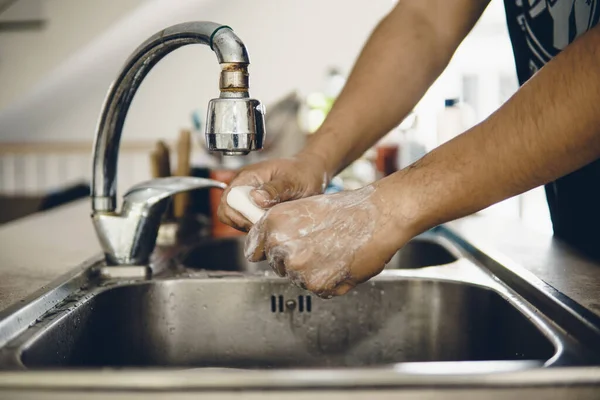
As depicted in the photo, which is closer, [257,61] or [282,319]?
[282,319]

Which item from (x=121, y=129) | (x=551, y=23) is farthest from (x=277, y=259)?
(x=551, y=23)

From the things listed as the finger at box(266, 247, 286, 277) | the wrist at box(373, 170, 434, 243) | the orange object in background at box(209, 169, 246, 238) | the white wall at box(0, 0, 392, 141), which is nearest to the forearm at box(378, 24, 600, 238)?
the wrist at box(373, 170, 434, 243)

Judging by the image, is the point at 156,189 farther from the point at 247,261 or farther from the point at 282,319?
the point at 247,261

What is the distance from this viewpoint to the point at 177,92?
15.6 feet

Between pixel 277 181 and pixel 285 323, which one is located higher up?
pixel 277 181

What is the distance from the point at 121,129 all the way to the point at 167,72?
12.8 feet

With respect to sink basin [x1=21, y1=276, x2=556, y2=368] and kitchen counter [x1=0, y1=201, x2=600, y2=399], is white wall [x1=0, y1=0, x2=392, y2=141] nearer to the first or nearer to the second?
kitchen counter [x1=0, y1=201, x2=600, y2=399]

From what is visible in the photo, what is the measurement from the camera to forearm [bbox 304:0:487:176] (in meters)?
1.06

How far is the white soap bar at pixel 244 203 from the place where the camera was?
2.78 feet

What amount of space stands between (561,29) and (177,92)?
13.2 ft

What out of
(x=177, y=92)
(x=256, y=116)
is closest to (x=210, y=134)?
(x=256, y=116)

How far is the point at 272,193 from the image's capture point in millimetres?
876

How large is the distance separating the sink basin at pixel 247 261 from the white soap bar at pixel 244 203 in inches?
15.5

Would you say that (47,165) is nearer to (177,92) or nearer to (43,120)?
(43,120)
